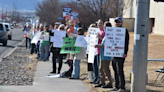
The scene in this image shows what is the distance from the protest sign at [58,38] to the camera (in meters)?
11.5

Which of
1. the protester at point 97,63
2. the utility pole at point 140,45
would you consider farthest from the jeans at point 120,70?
the protester at point 97,63

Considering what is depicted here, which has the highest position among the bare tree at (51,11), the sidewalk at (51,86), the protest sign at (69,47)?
the bare tree at (51,11)

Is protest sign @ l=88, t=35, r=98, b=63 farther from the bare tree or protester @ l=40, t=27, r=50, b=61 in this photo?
the bare tree

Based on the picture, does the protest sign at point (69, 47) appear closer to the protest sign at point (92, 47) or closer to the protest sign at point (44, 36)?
the protest sign at point (92, 47)

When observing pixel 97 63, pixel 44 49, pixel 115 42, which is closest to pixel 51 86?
pixel 97 63

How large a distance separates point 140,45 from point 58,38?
198 inches

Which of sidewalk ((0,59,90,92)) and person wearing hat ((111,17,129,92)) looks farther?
sidewalk ((0,59,90,92))

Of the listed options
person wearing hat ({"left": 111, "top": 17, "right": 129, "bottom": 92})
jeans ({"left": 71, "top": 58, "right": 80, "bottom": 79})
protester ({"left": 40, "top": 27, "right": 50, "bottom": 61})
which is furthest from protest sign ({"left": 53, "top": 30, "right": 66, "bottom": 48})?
protester ({"left": 40, "top": 27, "right": 50, "bottom": 61})

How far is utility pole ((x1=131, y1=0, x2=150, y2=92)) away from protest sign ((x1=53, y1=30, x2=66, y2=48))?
478 cm

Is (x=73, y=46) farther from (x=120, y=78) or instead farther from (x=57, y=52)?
(x=120, y=78)

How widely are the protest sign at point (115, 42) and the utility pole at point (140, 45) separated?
3.12 ft

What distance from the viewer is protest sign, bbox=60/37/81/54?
35.0ft

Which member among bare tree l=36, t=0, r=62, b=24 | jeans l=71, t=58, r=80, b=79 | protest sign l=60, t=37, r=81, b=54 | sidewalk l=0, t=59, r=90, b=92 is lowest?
sidewalk l=0, t=59, r=90, b=92

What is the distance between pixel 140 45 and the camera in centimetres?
711
